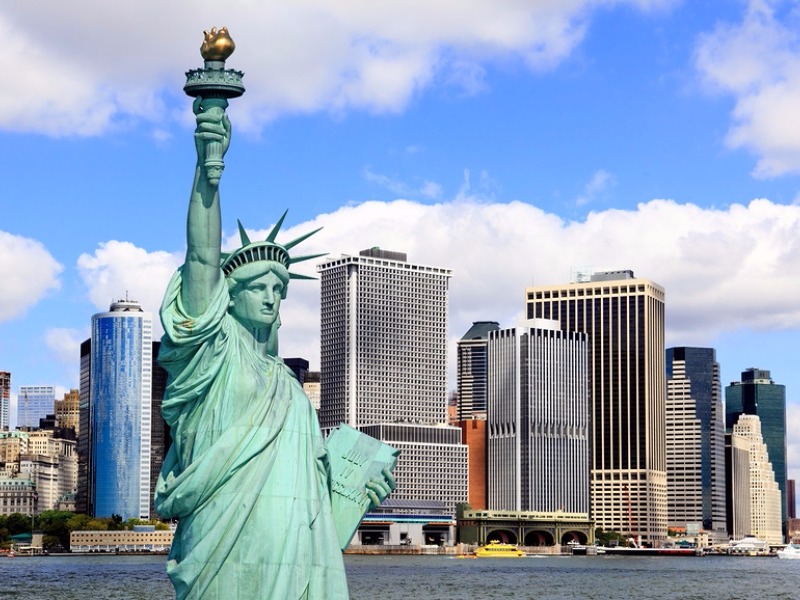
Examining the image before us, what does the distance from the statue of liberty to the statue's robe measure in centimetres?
2

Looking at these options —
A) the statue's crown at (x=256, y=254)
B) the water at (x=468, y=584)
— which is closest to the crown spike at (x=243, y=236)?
the statue's crown at (x=256, y=254)

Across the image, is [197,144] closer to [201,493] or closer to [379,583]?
[201,493]

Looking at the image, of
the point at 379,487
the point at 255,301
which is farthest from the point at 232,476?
the point at 379,487

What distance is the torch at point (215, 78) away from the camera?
28.0m

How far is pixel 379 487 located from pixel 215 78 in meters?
8.11

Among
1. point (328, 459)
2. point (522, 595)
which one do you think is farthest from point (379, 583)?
point (328, 459)

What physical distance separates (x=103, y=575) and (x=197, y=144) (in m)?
124

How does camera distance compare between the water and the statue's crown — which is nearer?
the statue's crown

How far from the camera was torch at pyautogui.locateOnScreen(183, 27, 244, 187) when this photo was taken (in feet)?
91.9

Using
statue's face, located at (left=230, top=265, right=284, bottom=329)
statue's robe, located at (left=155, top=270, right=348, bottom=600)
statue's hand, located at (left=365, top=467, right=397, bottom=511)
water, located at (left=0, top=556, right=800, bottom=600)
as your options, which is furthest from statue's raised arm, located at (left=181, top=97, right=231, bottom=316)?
water, located at (left=0, top=556, right=800, bottom=600)

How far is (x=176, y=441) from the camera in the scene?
92.2 feet

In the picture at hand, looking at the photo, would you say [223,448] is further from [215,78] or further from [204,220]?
[215,78]

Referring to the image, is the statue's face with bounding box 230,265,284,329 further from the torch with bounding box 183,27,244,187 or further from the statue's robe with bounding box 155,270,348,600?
the torch with bounding box 183,27,244,187

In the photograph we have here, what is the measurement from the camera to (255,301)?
28.9 metres
